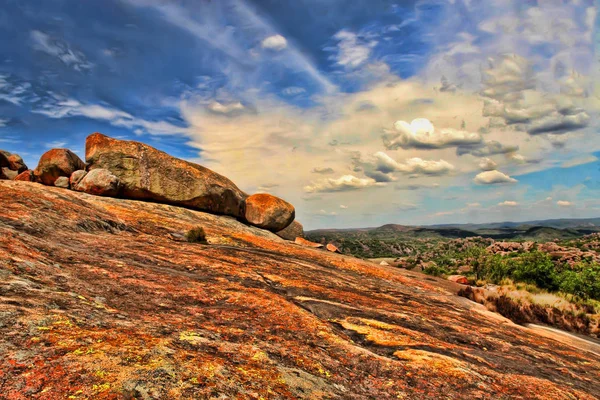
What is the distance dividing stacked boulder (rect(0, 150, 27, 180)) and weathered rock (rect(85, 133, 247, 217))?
414 inches

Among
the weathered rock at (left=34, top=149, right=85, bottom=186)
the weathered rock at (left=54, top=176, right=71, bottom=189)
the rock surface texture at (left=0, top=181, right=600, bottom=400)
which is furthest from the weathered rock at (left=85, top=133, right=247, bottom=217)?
the rock surface texture at (left=0, top=181, right=600, bottom=400)

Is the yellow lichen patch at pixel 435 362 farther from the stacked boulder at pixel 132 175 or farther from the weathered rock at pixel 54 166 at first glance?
the weathered rock at pixel 54 166

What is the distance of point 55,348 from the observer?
4141 mm

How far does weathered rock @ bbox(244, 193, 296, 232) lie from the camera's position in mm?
31062

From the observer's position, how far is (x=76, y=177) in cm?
2184

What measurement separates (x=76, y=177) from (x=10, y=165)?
15.4 meters

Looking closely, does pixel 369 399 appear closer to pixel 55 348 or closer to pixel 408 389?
pixel 408 389

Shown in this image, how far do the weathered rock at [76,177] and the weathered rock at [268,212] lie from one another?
13.3m

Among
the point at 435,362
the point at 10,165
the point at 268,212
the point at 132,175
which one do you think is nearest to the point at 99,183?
the point at 132,175

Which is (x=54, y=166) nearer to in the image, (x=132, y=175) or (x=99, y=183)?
(x=99, y=183)

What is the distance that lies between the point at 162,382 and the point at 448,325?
8618 millimetres

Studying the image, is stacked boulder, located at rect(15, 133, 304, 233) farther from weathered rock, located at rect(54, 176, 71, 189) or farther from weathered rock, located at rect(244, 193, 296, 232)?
weathered rock, located at rect(244, 193, 296, 232)

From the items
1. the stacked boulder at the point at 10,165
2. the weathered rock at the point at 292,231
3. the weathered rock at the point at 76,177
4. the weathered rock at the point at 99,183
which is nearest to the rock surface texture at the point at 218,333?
the weathered rock at the point at 99,183

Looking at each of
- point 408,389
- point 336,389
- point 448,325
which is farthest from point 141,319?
point 448,325
